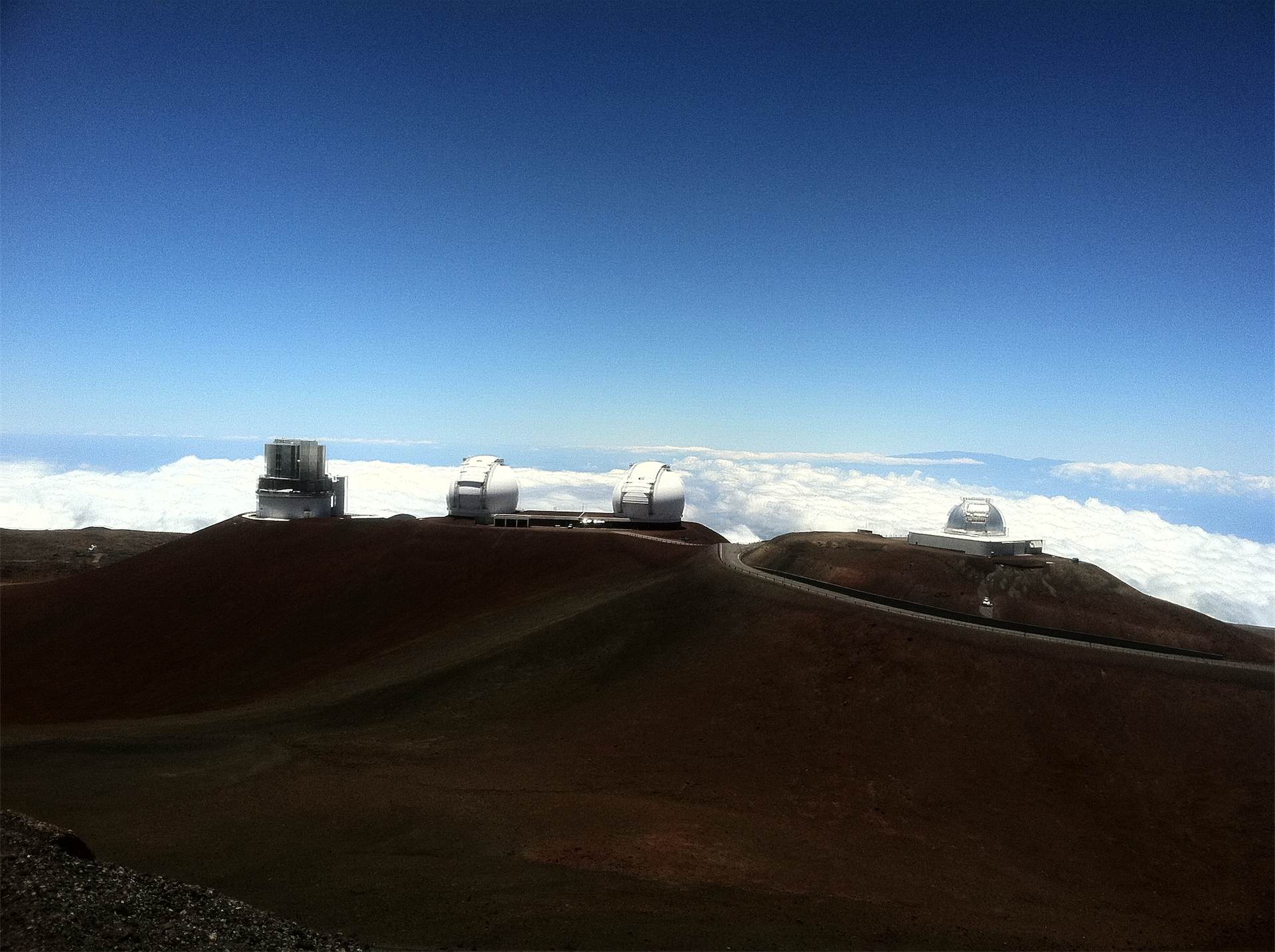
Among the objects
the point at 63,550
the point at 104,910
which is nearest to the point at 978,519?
the point at 104,910

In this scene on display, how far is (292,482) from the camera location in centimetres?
4391

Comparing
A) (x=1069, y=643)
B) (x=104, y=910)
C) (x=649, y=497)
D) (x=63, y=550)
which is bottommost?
(x=63, y=550)

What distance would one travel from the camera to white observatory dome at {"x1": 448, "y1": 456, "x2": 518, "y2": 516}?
1719 inches

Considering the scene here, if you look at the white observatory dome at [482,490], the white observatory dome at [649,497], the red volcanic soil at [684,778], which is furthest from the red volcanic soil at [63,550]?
the white observatory dome at [649,497]

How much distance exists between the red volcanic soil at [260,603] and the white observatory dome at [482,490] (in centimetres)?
335

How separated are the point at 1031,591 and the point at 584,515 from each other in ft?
83.8

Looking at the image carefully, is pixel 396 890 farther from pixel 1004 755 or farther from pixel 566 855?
pixel 1004 755

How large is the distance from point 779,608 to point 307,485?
29.6 m

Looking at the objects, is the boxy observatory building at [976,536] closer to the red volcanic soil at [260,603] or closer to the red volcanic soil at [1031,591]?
the red volcanic soil at [1031,591]

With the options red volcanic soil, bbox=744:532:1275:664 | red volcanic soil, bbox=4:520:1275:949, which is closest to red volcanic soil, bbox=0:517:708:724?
red volcanic soil, bbox=4:520:1275:949

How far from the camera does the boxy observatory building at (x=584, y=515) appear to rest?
4341 cm

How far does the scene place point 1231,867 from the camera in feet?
55.3

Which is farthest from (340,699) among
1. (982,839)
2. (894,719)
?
(982,839)

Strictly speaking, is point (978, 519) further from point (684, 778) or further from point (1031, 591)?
point (684, 778)
